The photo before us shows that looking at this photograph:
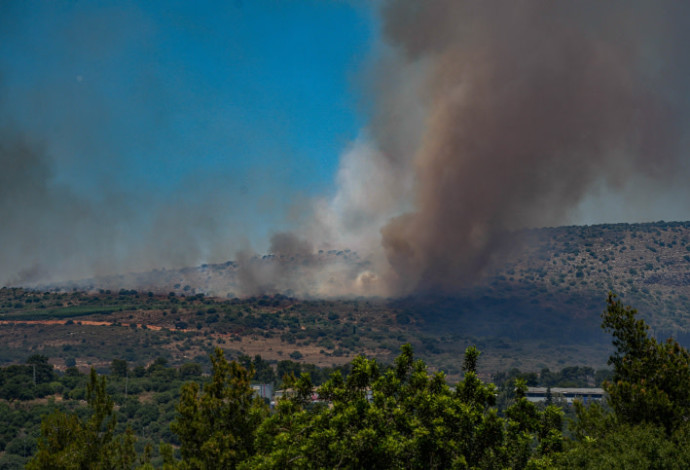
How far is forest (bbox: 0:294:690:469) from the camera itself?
20.7m

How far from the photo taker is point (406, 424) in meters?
21.4

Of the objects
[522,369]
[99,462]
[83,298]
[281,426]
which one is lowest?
[522,369]

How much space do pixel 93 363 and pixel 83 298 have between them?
62.6 meters

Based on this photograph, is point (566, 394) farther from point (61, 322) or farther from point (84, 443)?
point (61, 322)

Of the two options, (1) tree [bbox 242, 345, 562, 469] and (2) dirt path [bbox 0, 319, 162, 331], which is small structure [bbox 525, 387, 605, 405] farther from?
(2) dirt path [bbox 0, 319, 162, 331]

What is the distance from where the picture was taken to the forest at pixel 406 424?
20719mm

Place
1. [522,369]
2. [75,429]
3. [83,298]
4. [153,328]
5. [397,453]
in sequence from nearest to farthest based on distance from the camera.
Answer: [397,453]
[75,429]
[522,369]
[153,328]
[83,298]

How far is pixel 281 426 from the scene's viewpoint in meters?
22.5

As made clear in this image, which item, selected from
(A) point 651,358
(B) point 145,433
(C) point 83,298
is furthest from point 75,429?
(C) point 83,298

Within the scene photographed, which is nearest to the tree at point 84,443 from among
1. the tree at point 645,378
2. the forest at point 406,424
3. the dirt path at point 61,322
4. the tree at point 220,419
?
the forest at point 406,424

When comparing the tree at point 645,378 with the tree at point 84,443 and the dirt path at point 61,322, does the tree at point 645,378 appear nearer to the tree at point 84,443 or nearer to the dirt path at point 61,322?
the tree at point 84,443

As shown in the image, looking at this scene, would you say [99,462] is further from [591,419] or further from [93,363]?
[93,363]

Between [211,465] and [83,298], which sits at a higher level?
[83,298]

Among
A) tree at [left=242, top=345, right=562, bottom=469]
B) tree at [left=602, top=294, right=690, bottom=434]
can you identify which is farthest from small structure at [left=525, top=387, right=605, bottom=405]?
tree at [left=242, top=345, right=562, bottom=469]
